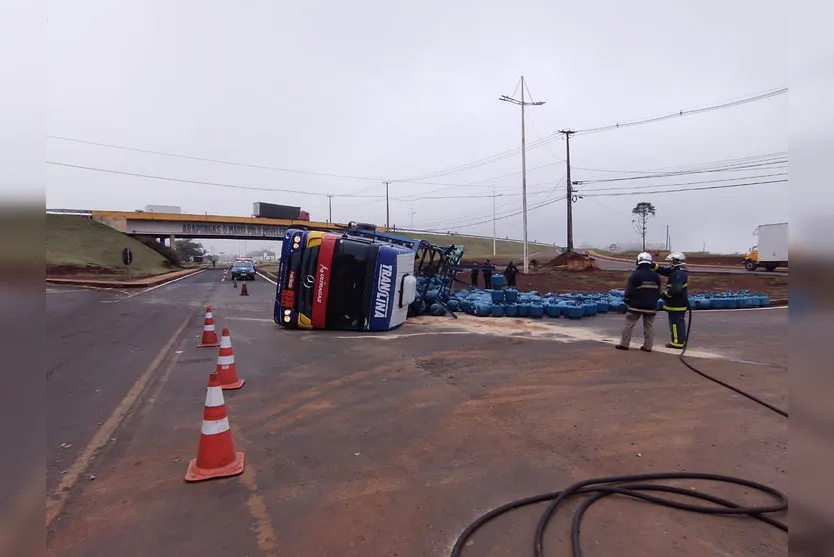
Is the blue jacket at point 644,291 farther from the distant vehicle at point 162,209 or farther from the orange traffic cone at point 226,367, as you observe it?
the distant vehicle at point 162,209

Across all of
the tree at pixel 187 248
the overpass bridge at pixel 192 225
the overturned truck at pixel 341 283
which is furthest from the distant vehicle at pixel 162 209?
the overturned truck at pixel 341 283

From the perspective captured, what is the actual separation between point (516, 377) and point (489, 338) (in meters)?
3.47

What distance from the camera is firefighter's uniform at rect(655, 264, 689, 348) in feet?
30.2

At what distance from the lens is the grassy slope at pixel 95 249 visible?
131ft

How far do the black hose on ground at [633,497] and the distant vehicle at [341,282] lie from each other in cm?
826

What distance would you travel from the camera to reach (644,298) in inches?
353

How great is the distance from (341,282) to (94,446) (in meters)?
7.46

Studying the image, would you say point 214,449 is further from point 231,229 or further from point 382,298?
point 231,229

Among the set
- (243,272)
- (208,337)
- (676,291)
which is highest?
(243,272)

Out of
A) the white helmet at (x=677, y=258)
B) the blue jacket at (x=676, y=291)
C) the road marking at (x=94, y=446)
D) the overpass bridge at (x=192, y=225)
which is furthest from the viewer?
the overpass bridge at (x=192, y=225)

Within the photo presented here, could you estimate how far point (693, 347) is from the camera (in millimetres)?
9547

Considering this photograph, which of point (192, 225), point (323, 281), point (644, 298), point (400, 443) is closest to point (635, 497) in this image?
point (400, 443)
